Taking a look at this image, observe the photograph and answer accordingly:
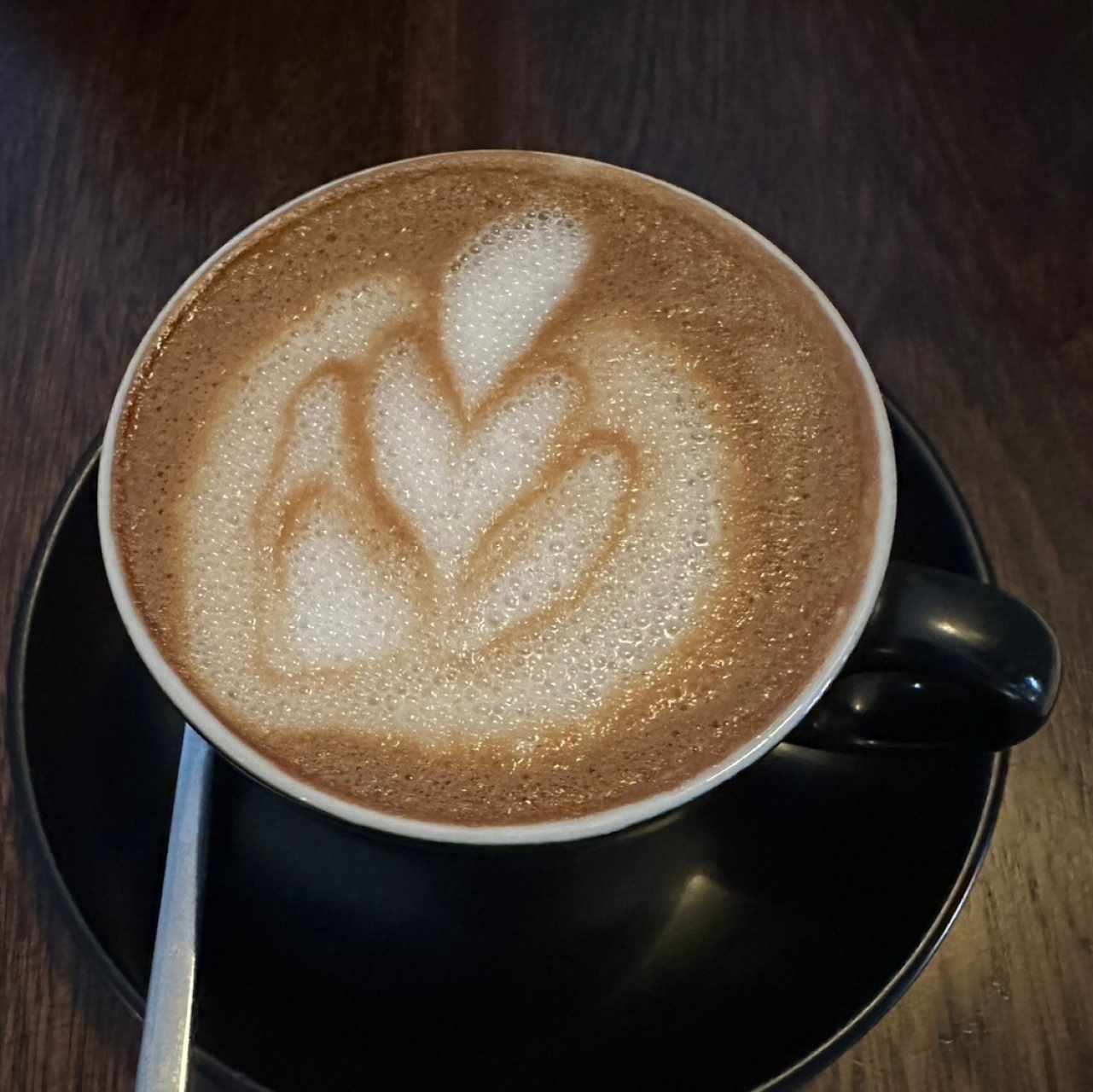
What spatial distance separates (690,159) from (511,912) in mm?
864

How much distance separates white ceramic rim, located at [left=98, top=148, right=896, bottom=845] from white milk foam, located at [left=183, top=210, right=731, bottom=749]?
0.02 metres

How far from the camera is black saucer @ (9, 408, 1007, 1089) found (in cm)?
70

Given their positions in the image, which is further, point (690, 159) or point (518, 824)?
point (690, 159)

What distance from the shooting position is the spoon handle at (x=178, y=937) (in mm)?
634

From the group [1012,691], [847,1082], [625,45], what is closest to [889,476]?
[1012,691]

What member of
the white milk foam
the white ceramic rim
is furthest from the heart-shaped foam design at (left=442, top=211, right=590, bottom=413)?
the white ceramic rim

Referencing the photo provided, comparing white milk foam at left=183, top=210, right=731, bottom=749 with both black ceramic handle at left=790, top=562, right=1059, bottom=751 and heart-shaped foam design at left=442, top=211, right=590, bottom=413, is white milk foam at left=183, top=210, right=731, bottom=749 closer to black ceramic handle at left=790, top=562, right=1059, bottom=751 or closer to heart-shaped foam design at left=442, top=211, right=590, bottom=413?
heart-shaped foam design at left=442, top=211, right=590, bottom=413

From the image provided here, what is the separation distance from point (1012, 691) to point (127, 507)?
57 centimetres

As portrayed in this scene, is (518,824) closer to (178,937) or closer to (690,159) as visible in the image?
(178,937)

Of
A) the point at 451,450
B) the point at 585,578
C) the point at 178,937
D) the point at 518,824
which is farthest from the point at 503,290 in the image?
the point at 178,937

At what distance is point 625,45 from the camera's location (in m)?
1.28

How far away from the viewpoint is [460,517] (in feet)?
2.35

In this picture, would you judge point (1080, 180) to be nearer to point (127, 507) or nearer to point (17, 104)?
point (127, 507)

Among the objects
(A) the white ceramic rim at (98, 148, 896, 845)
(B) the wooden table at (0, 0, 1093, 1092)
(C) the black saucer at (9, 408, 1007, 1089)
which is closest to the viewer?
(A) the white ceramic rim at (98, 148, 896, 845)
